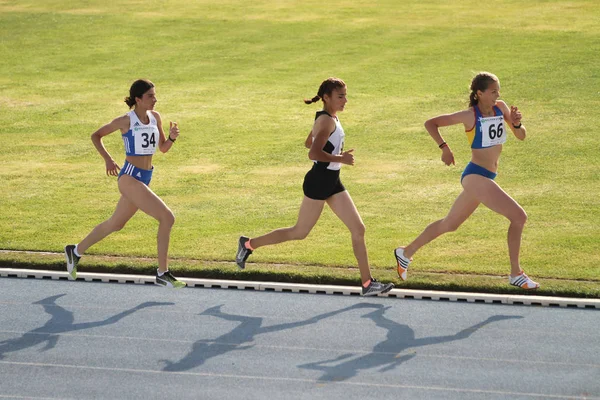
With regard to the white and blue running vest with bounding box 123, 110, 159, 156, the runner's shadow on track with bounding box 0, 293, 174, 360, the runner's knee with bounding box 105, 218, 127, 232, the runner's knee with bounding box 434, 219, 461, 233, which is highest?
the white and blue running vest with bounding box 123, 110, 159, 156

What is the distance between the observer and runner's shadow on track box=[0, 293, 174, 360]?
9.24 m

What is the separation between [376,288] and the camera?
33.9 ft

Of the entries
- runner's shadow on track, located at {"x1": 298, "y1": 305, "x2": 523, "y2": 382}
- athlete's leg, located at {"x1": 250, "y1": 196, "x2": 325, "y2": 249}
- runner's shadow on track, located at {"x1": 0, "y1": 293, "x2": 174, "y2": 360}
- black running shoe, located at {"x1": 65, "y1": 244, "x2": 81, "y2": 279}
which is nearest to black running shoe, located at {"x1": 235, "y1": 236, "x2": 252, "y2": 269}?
athlete's leg, located at {"x1": 250, "y1": 196, "x2": 325, "y2": 249}

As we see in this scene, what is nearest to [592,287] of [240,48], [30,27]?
[240,48]

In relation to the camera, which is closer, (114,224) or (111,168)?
(111,168)

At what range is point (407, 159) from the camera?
17.0 meters

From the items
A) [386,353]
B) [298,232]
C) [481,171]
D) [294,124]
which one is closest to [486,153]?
[481,171]

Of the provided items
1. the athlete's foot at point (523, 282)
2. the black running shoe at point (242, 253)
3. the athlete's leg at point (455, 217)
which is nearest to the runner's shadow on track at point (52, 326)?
the black running shoe at point (242, 253)

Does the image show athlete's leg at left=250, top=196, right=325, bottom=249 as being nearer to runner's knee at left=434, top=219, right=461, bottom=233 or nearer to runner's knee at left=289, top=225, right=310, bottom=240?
runner's knee at left=289, top=225, right=310, bottom=240

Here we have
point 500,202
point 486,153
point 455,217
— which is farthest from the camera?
point 455,217

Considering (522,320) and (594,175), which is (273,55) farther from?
(522,320)

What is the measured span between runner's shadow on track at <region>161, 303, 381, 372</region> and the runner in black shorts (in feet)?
1.73

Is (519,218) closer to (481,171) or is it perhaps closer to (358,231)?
(481,171)

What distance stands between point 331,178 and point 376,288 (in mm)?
1179
